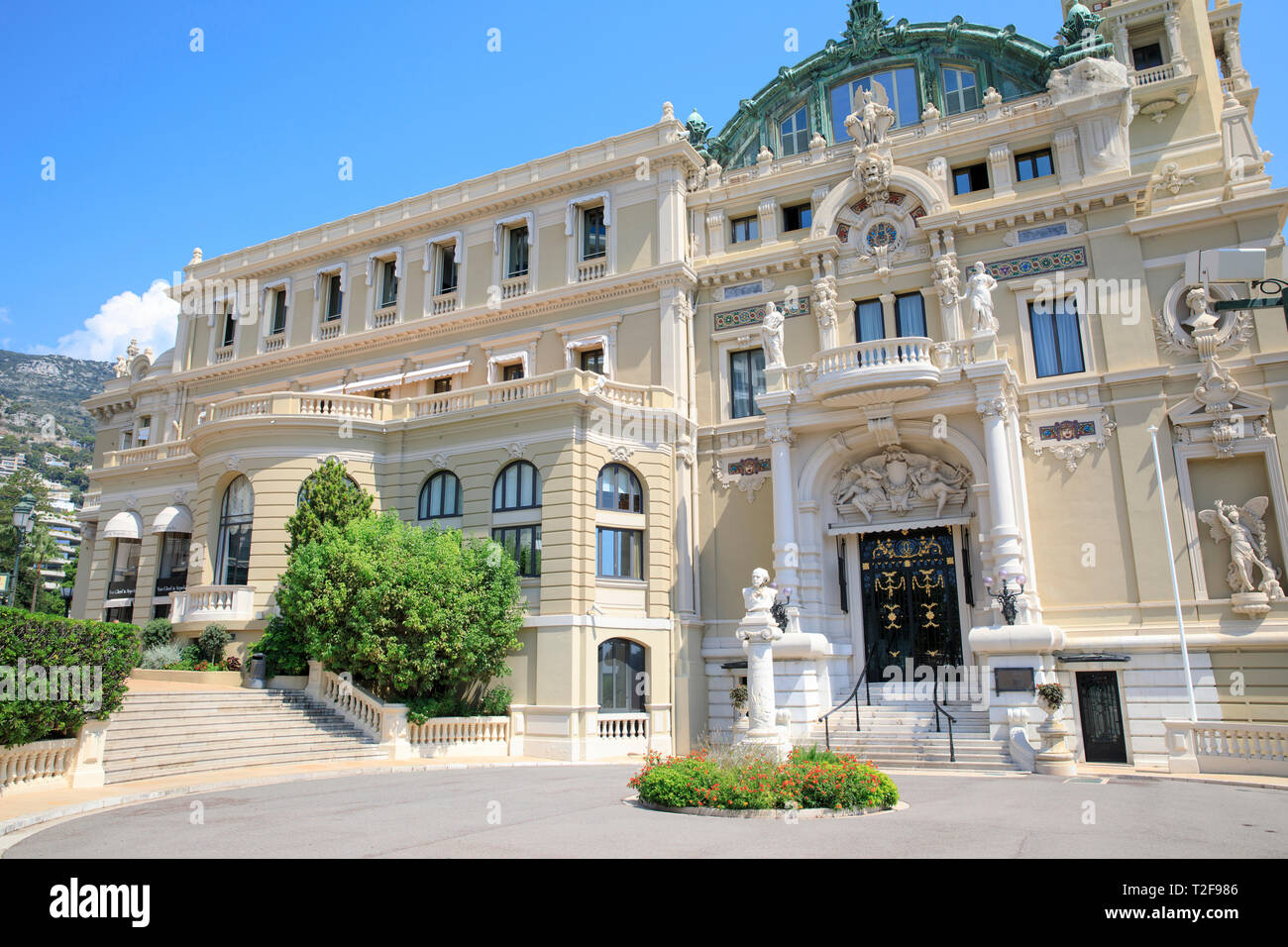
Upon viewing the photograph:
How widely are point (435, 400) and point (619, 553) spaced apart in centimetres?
811

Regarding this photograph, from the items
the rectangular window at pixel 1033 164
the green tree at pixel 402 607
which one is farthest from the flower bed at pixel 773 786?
the rectangular window at pixel 1033 164

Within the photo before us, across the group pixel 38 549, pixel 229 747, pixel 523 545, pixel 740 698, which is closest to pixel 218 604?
pixel 229 747

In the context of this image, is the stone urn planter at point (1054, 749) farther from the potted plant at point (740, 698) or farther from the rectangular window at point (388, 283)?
the rectangular window at point (388, 283)

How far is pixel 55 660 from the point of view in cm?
1501

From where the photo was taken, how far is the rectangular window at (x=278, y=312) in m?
37.6

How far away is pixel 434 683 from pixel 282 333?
19.3m

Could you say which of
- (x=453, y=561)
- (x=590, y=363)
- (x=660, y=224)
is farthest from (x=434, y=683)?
(x=660, y=224)

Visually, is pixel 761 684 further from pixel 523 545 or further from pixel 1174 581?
pixel 1174 581

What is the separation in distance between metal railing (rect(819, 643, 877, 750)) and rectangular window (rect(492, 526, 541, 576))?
29.9 feet

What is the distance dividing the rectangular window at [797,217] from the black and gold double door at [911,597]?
35.3 feet

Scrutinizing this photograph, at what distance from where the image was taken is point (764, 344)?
2659cm

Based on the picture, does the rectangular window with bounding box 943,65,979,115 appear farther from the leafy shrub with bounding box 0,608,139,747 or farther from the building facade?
the leafy shrub with bounding box 0,608,139,747
